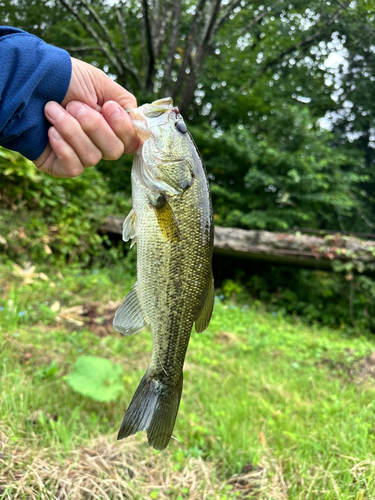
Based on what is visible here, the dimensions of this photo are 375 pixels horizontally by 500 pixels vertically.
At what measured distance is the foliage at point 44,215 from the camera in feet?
14.7

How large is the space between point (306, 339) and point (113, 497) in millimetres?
3832

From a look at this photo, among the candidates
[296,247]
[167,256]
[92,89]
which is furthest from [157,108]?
[296,247]

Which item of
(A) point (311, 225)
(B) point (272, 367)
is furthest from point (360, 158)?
(B) point (272, 367)

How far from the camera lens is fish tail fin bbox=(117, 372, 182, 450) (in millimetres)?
1232

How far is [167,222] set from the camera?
51.7 inches

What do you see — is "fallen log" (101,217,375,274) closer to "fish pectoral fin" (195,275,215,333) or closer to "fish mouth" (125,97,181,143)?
"fish mouth" (125,97,181,143)

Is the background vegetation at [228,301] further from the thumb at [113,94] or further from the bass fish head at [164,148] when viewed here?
the thumb at [113,94]

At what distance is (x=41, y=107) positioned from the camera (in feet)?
4.35

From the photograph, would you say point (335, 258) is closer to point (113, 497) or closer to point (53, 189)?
point (53, 189)

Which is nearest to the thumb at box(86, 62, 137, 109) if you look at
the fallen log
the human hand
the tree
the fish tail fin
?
the human hand

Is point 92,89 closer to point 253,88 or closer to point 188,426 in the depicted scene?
point 188,426

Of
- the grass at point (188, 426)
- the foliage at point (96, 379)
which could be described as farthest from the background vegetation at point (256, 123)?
the foliage at point (96, 379)

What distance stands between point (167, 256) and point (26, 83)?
0.86 metres

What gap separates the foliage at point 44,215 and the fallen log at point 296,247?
2.12 feet
